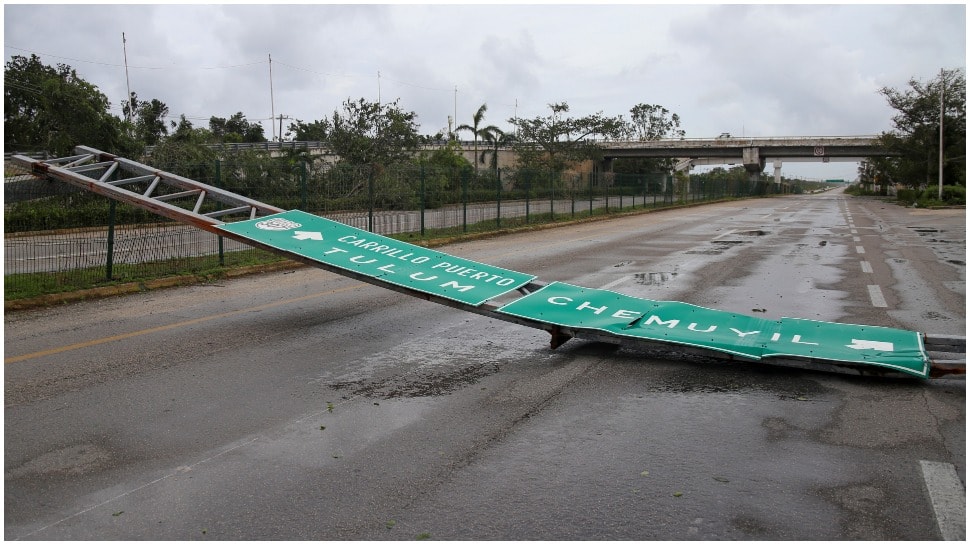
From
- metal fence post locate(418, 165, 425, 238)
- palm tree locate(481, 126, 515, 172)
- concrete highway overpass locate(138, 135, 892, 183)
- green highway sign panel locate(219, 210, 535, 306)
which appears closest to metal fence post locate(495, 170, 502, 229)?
metal fence post locate(418, 165, 425, 238)

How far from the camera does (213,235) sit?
14.3 meters

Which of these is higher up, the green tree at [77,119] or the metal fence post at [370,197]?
the green tree at [77,119]

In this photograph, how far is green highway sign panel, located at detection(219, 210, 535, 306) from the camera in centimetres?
786

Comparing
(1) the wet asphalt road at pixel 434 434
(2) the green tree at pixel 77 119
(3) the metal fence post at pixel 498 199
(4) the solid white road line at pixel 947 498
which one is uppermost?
(2) the green tree at pixel 77 119

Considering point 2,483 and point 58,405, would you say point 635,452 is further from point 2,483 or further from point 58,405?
point 58,405

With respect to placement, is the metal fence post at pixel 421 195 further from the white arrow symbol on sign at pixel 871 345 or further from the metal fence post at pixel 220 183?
the white arrow symbol on sign at pixel 871 345

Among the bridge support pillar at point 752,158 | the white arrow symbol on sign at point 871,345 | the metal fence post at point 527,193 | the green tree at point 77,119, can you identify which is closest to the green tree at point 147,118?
the green tree at point 77,119

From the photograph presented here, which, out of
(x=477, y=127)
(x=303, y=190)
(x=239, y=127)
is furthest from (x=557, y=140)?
(x=239, y=127)

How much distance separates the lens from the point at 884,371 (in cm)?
596

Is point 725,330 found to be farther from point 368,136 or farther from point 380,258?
point 368,136

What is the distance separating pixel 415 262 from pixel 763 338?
3.93 m

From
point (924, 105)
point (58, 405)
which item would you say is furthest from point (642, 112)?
point (58, 405)

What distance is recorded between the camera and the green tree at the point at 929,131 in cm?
5450

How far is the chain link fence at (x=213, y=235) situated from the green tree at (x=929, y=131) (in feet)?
138
